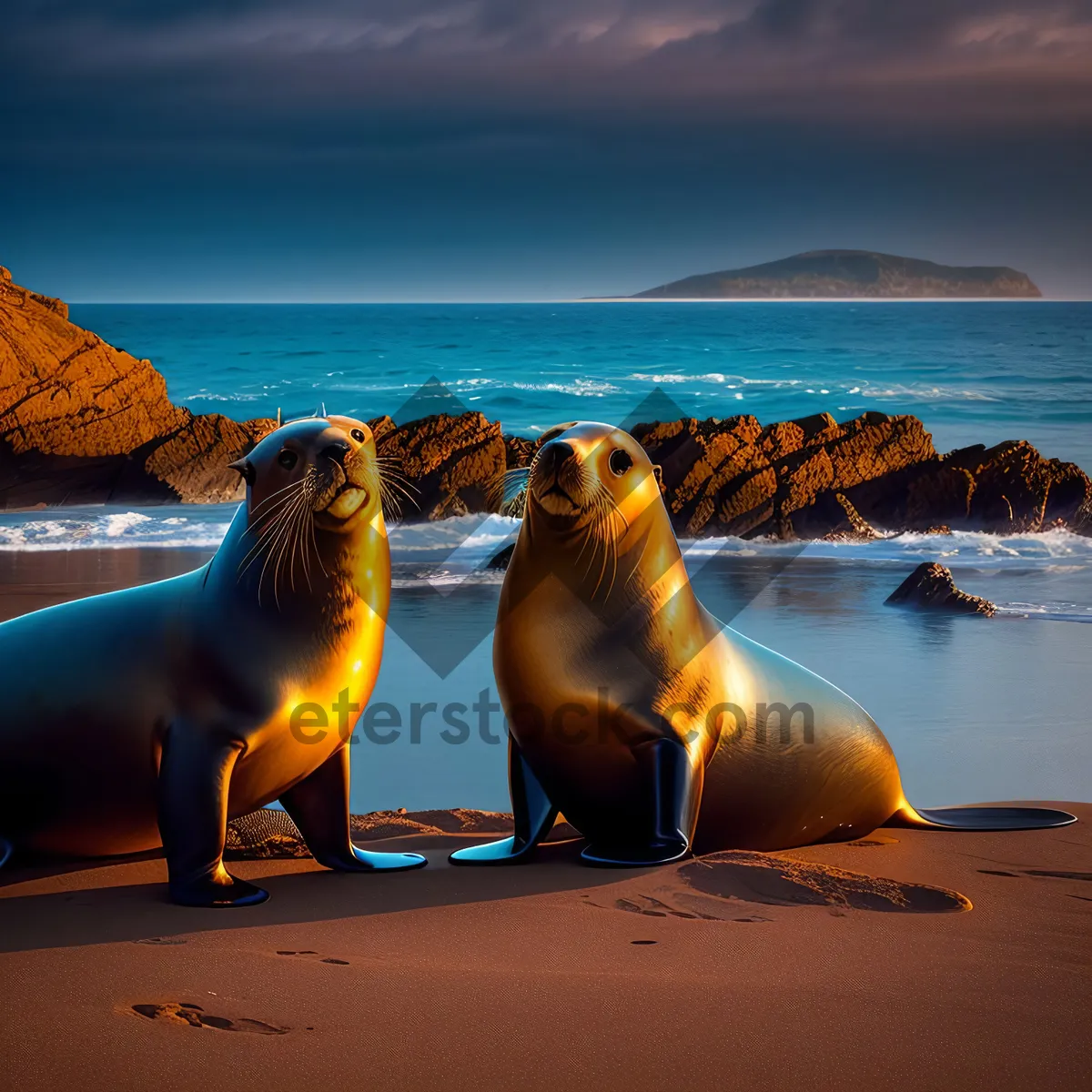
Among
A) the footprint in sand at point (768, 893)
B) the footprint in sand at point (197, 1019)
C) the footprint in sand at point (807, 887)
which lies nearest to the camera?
the footprint in sand at point (197, 1019)

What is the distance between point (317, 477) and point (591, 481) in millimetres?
903

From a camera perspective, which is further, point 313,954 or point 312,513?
point 312,513

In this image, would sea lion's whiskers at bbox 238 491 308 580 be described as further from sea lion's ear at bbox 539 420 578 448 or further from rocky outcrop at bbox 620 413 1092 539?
rocky outcrop at bbox 620 413 1092 539

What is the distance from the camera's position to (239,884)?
147 inches

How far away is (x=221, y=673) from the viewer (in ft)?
13.1

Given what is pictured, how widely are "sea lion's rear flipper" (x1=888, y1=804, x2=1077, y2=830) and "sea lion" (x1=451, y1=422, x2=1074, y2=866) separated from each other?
1.22 feet

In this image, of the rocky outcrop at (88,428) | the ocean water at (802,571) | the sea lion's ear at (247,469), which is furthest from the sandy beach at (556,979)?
the rocky outcrop at (88,428)

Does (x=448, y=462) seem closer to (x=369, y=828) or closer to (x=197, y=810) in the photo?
(x=369, y=828)

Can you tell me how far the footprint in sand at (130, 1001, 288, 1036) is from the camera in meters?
2.43

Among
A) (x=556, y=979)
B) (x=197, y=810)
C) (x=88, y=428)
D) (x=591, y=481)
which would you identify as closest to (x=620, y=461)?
(x=591, y=481)

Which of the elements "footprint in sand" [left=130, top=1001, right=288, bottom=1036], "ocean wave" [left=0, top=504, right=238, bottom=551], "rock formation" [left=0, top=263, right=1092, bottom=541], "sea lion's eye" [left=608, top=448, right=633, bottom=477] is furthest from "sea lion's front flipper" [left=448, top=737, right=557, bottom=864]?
"rock formation" [left=0, top=263, right=1092, bottom=541]

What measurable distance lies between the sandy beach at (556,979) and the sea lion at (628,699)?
1.07 feet

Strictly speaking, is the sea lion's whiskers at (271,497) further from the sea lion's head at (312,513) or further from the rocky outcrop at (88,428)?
the rocky outcrop at (88,428)

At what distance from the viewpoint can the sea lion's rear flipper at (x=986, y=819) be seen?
4977mm
